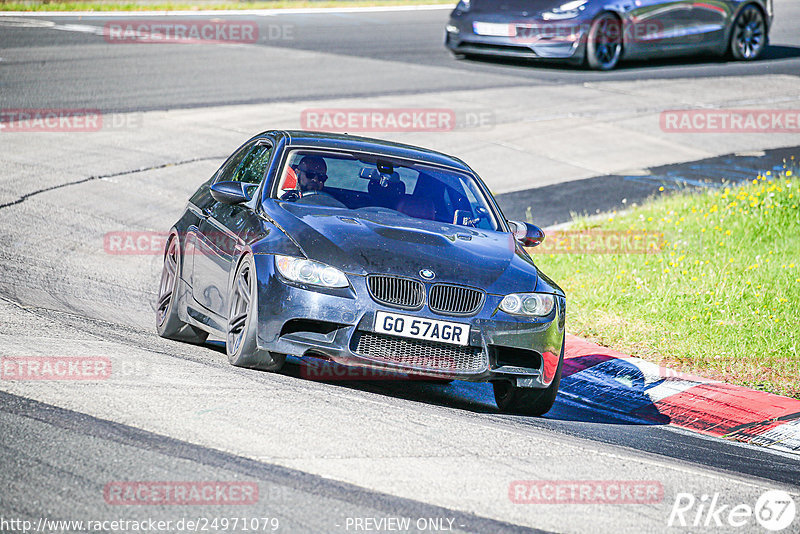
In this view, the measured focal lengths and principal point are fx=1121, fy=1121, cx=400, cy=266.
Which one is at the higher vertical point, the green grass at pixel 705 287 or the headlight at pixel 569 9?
the headlight at pixel 569 9

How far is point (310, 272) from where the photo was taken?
6414 mm

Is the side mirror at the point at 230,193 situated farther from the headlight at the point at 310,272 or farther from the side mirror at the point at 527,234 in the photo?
the side mirror at the point at 527,234

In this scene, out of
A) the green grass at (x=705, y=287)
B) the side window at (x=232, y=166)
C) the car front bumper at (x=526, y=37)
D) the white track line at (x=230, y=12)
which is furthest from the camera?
the white track line at (x=230, y=12)

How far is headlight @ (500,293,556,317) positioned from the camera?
21.7ft

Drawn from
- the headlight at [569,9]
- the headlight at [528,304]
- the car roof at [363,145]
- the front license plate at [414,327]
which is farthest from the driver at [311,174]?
the headlight at [569,9]

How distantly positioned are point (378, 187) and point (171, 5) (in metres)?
21.3

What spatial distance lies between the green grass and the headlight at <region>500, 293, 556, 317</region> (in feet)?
7.85

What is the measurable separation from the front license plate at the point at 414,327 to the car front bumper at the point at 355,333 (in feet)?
0.10

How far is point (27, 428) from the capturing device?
4.98 m

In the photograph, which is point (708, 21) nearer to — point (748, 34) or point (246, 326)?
point (748, 34)

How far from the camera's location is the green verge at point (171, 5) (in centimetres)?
2603

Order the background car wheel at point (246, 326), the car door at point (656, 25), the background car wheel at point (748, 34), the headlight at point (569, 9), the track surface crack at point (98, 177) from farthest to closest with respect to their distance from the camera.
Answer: the background car wheel at point (748, 34), the car door at point (656, 25), the headlight at point (569, 9), the track surface crack at point (98, 177), the background car wheel at point (246, 326)

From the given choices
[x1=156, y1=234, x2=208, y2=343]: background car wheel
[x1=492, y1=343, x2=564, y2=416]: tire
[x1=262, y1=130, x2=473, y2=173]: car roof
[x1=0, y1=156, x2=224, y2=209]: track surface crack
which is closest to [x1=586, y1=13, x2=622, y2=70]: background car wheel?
[x1=0, y1=156, x2=224, y2=209]: track surface crack

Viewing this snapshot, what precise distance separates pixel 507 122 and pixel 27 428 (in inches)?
528
